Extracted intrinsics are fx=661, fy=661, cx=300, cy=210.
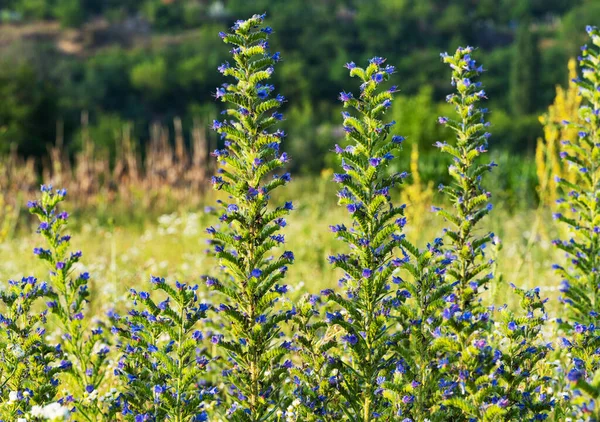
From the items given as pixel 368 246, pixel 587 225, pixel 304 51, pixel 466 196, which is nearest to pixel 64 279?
pixel 368 246

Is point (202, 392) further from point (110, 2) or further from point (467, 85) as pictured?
point (110, 2)

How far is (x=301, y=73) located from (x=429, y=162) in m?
49.8

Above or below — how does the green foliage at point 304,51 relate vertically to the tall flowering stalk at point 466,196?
above

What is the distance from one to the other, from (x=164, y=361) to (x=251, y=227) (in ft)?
2.08

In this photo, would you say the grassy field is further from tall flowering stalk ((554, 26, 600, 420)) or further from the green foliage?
the green foliage

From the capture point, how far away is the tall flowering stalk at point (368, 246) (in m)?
2.65

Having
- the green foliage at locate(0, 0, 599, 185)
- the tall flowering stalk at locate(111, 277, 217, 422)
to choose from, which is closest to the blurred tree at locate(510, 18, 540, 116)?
the green foliage at locate(0, 0, 599, 185)

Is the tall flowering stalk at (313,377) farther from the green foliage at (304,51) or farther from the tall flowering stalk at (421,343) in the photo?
the green foliage at (304,51)

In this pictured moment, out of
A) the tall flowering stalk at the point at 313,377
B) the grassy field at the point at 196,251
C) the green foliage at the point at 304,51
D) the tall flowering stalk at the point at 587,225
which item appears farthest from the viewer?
the green foliage at the point at 304,51

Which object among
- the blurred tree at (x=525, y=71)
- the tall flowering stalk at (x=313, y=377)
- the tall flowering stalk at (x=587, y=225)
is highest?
the blurred tree at (x=525, y=71)

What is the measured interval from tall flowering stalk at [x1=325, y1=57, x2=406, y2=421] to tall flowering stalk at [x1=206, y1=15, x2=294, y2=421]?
0.85ft

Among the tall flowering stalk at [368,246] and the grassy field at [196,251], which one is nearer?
the tall flowering stalk at [368,246]

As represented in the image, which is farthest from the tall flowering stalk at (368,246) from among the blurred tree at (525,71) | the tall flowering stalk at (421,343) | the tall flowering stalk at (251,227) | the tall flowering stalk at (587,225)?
the blurred tree at (525,71)

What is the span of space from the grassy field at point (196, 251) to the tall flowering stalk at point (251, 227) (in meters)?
2.74
